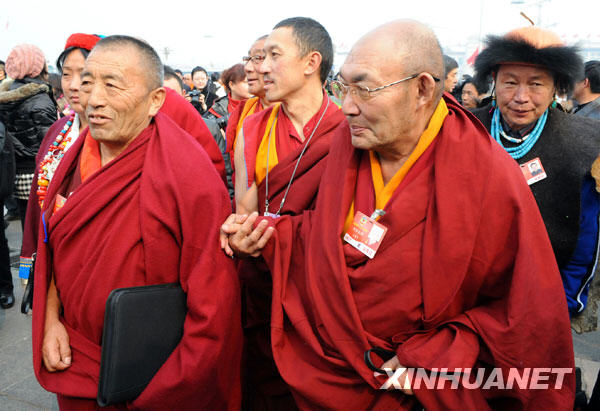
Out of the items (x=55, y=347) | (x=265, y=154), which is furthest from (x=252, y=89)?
(x=55, y=347)

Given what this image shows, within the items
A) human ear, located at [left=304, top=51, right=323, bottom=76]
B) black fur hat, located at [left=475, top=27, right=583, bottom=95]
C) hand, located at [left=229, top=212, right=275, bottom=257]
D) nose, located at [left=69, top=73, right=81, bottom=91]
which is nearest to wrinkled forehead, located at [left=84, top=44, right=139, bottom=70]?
nose, located at [left=69, top=73, right=81, bottom=91]

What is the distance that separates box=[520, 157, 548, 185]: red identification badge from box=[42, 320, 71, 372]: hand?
2.11 meters

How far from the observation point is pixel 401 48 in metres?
1.55

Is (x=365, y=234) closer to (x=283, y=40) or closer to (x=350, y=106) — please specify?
(x=350, y=106)

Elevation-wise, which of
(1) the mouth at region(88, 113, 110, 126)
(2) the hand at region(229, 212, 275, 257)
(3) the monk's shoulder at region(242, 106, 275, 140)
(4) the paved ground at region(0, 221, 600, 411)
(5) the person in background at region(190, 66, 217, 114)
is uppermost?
(1) the mouth at region(88, 113, 110, 126)

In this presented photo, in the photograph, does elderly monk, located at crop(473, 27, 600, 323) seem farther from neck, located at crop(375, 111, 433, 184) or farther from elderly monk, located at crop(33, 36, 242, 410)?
elderly monk, located at crop(33, 36, 242, 410)

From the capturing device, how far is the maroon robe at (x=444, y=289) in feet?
4.70

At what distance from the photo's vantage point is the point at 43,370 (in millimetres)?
1734

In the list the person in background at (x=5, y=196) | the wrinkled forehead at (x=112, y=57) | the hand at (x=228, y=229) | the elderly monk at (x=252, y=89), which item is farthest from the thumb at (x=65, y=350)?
the person in background at (x=5, y=196)

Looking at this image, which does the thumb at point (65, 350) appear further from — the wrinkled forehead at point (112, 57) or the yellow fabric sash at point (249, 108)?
the yellow fabric sash at point (249, 108)

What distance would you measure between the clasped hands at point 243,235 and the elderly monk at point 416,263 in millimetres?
12

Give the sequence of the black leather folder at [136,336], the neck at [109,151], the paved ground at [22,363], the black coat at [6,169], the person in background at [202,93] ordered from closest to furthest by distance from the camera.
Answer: the black leather folder at [136,336]
the neck at [109,151]
the paved ground at [22,363]
the black coat at [6,169]
the person in background at [202,93]

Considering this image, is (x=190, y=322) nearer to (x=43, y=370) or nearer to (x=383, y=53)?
(x=43, y=370)

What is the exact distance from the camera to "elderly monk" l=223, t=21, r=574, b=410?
144cm
